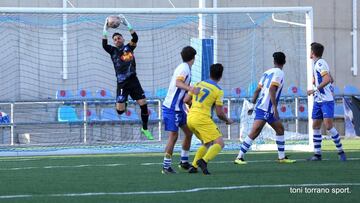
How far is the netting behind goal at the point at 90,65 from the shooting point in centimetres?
2534

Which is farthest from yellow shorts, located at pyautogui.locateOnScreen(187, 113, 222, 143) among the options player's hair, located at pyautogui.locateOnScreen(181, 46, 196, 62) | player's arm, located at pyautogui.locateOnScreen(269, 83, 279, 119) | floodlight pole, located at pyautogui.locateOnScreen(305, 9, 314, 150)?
floodlight pole, located at pyautogui.locateOnScreen(305, 9, 314, 150)

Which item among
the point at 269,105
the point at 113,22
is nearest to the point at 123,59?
the point at 113,22

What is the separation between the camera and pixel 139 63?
1053 inches

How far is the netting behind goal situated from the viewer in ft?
83.1

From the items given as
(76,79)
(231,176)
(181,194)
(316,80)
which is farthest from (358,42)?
(181,194)

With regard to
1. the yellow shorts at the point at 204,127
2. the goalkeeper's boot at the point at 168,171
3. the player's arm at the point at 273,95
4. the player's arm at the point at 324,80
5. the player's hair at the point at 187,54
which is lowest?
the goalkeeper's boot at the point at 168,171

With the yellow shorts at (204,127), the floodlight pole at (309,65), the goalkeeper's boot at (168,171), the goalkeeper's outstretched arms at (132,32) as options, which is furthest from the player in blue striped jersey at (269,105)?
the floodlight pole at (309,65)

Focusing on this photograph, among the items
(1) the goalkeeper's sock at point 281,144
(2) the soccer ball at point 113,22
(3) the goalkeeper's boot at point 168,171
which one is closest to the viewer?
(3) the goalkeeper's boot at point 168,171

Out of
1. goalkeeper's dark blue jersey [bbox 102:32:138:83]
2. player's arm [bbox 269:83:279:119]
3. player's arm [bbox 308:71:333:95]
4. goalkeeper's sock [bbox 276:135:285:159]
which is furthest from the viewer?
goalkeeper's dark blue jersey [bbox 102:32:138:83]

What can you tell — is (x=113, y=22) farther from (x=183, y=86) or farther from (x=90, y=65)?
(x=90, y=65)

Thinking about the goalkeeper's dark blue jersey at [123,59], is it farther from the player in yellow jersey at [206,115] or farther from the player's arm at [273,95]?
the player in yellow jersey at [206,115]

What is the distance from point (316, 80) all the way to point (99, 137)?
31.1 feet

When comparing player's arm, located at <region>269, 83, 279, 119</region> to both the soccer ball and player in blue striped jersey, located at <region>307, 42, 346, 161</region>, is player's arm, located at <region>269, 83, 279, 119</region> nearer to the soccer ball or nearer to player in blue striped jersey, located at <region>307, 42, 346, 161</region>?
player in blue striped jersey, located at <region>307, 42, 346, 161</region>

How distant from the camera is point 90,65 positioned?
26375 millimetres
